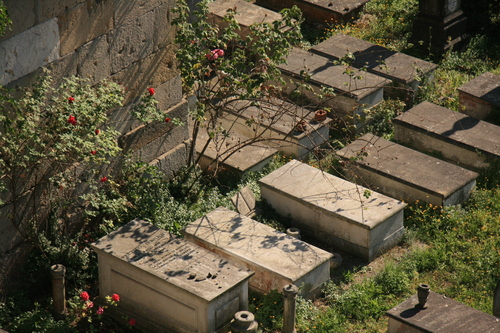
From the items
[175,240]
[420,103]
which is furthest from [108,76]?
[420,103]

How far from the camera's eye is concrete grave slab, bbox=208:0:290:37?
12.2 metres

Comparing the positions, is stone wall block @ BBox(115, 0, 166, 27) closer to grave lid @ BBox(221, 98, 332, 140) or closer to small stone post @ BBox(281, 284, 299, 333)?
grave lid @ BBox(221, 98, 332, 140)

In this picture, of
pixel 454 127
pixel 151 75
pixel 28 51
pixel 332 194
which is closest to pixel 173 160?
pixel 151 75

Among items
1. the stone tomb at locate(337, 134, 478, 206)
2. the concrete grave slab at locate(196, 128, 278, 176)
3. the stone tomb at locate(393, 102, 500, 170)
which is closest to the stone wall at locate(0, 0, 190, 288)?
the concrete grave slab at locate(196, 128, 278, 176)

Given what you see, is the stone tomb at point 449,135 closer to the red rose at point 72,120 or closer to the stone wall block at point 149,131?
the stone wall block at point 149,131

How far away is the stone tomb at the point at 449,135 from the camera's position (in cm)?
1012

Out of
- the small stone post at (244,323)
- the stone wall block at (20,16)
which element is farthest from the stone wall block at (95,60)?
the small stone post at (244,323)

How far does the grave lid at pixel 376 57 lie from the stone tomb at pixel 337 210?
2.50 metres

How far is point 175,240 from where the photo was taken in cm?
812

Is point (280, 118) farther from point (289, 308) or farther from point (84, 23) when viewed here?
point (289, 308)

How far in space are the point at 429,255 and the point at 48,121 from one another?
4.19m

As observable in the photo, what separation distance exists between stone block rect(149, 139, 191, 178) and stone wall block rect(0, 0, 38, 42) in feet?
7.95

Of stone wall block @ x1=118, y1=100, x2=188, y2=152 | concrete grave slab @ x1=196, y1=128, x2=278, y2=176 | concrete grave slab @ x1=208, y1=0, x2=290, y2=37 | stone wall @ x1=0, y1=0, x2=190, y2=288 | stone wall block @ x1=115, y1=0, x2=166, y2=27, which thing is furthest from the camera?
concrete grave slab @ x1=208, y1=0, x2=290, y2=37

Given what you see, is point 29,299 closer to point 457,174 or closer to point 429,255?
point 429,255
